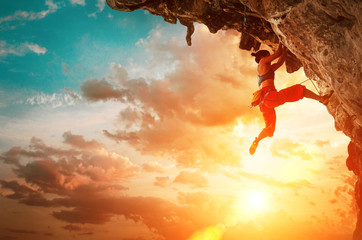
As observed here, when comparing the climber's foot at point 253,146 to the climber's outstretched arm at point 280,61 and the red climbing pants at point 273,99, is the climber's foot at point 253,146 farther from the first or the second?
the climber's outstretched arm at point 280,61

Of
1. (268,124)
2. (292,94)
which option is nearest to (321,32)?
(292,94)

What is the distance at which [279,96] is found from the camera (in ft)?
28.1

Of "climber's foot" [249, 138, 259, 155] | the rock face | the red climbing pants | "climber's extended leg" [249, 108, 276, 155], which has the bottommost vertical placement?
"climber's foot" [249, 138, 259, 155]

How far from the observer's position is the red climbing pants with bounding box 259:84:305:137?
8.41 meters

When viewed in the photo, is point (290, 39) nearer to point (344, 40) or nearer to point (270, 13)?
point (270, 13)

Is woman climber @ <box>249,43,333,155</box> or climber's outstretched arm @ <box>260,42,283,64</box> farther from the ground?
climber's outstretched arm @ <box>260,42,283,64</box>

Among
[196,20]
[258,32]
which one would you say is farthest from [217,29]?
[258,32]

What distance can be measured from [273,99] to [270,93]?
0.30 m

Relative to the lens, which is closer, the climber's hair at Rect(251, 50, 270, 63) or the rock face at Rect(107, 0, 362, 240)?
Answer: the rock face at Rect(107, 0, 362, 240)

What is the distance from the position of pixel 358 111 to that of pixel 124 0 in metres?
12.3

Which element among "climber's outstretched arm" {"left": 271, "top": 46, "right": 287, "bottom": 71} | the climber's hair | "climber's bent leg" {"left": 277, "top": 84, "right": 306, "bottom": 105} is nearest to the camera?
"climber's bent leg" {"left": 277, "top": 84, "right": 306, "bottom": 105}

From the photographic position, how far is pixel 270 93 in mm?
8797

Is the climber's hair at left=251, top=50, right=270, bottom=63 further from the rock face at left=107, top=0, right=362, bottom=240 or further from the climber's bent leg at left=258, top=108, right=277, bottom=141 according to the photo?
the climber's bent leg at left=258, top=108, right=277, bottom=141

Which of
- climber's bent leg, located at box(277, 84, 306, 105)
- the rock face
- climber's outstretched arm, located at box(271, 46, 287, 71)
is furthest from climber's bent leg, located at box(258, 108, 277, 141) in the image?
the rock face
